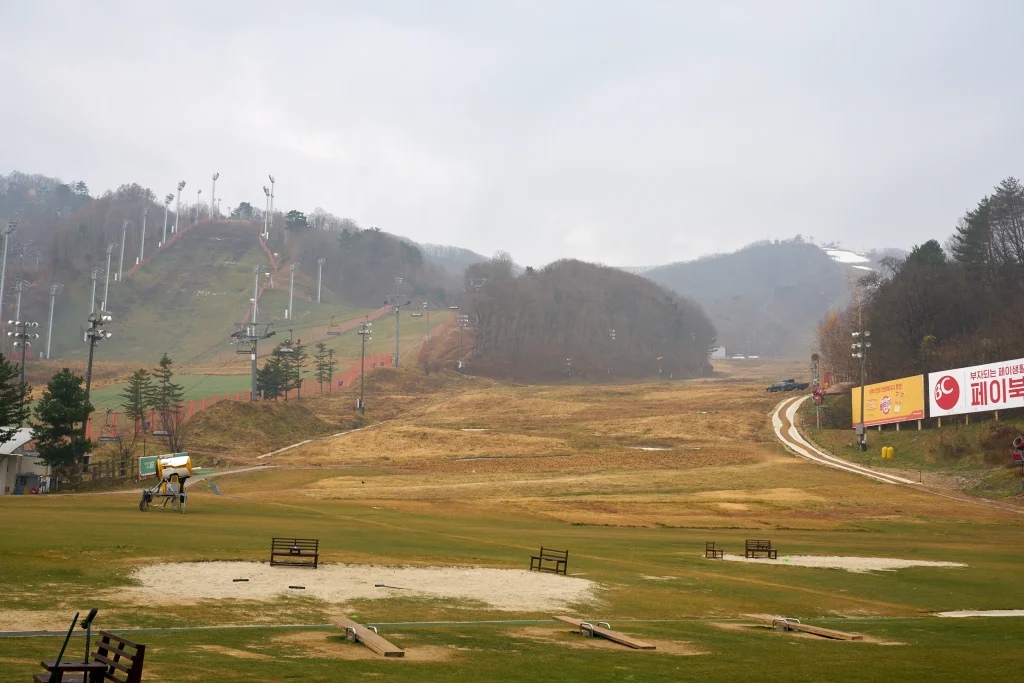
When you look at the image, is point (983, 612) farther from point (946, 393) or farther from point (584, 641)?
point (946, 393)

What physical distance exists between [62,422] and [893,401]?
85.1 meters

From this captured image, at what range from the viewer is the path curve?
228 feet

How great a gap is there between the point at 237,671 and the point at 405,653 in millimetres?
4313

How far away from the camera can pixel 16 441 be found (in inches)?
2913

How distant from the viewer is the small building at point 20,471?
69.9 metres

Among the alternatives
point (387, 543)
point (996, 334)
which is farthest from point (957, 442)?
point (387, 543)

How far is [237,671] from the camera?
608 inches

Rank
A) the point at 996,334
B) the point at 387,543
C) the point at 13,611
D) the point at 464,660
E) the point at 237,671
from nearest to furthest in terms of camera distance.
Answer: the point at 237,671 < the point at 464,660 < the point at 13,611 < the point at 387,543 < the point at 996,334

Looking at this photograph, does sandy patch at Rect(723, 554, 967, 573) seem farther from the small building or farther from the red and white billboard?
the small building

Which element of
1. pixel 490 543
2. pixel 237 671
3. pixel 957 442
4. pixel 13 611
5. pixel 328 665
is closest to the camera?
pixel 237 671

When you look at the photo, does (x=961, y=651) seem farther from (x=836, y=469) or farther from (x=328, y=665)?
(x=836, y=469)

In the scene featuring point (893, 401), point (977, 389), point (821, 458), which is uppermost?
point (977, 389)

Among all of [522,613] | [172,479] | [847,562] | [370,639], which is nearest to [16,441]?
[172,479]

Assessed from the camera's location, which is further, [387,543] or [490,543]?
[490,543]
